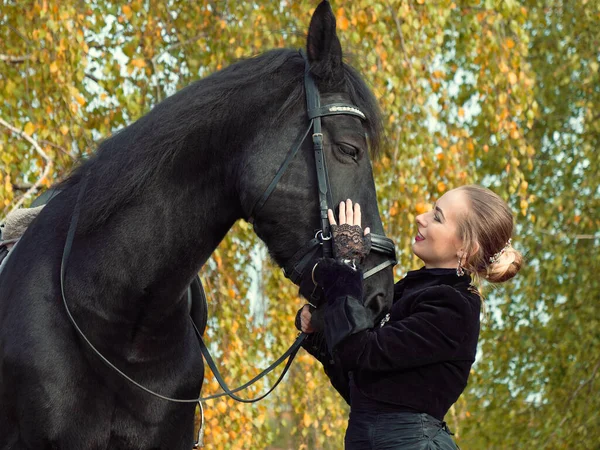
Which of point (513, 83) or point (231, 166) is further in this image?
point (513, 83)

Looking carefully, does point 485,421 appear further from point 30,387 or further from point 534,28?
point 30,387

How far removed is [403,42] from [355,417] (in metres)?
3.46

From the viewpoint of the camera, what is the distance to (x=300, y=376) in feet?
19.9

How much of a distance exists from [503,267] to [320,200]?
1.99ft

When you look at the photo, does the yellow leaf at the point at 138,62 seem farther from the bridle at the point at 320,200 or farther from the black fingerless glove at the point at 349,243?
the black fingerless glove at the point at 349,243

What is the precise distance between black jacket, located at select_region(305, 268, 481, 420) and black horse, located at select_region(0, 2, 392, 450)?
221 millimetres

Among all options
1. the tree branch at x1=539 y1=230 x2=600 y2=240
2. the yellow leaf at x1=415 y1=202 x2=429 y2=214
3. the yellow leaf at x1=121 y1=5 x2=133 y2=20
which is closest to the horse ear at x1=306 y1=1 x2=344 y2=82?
the yellow leaf at x1=415 y1=202 x2=429 y2=214

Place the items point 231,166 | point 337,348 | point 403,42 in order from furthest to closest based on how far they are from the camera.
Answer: point 403,42
point 231,166
point 337,348

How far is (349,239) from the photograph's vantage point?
2.16m

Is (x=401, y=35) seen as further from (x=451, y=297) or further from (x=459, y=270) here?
(x=451, y=297)

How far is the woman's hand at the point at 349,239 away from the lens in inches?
85.0

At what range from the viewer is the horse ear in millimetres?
2320

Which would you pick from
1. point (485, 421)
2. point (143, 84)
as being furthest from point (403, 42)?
point (485, 421)

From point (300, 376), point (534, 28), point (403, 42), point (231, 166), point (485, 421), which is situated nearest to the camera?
point (231, 166)
